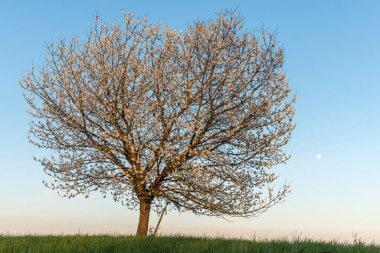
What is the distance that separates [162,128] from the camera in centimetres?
1906

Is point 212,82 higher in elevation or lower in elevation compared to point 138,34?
lower

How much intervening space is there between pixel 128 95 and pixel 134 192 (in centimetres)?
446

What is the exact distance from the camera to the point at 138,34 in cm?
1989

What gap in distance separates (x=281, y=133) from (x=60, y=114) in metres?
9.97

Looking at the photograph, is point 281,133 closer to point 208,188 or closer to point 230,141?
point 230,141

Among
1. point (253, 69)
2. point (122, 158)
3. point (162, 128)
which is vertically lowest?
point (122, 158)

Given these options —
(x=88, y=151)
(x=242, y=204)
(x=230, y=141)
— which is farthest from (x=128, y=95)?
(x=242, y=204)

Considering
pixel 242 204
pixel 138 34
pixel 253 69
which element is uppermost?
pixel 138 34

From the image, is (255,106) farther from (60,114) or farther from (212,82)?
(60,114)

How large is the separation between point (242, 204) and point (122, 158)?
5651mm

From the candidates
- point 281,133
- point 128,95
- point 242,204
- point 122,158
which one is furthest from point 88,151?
point 281,133

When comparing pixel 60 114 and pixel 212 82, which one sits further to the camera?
pixel 60 114

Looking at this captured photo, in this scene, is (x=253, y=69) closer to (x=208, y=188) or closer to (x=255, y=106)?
(x=255, y=106)

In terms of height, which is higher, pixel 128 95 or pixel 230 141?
pixel 128 95
